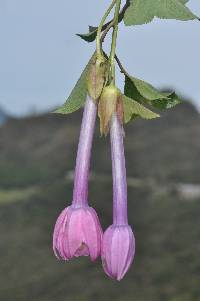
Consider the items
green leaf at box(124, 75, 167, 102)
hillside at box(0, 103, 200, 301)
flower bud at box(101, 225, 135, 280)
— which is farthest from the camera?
hillside at box(0, 103, 200, 301)

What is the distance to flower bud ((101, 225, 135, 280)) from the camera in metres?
1.08

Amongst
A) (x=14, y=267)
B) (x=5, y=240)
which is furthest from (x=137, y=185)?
(x=14, y=267)

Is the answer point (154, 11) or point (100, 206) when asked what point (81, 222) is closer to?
point (154, 11)

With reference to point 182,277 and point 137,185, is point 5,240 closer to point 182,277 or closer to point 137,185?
point 137,185

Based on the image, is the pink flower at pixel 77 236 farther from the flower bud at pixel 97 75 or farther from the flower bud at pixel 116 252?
the flower bud at pixel 97 75

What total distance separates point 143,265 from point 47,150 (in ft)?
22.5

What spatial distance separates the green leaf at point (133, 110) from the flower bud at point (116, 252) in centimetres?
17

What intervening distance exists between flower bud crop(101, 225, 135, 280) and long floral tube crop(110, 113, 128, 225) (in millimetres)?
48

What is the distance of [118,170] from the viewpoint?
1.18 meters

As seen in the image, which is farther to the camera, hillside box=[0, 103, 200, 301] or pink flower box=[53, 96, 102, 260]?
hillside box=[0, 103, 200, 301]

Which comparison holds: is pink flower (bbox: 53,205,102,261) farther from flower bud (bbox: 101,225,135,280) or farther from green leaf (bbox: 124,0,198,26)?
green leaf (bbox: 124,0,198,26)

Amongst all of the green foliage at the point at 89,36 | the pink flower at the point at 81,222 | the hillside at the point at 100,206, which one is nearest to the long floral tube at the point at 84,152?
the pink flower at the point at 81,222

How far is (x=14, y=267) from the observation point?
1159 cm

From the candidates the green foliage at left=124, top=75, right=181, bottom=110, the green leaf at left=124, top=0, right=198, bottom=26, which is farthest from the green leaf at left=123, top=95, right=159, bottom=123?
the green leaf at left=124, top=0, right=198, bottom=26
